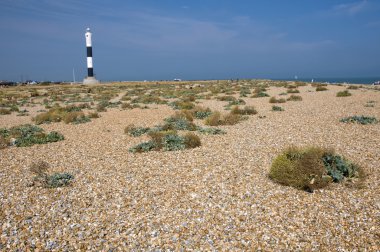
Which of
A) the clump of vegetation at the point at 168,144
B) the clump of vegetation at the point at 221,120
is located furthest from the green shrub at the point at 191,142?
the clump of vegetation at the point at 221,120

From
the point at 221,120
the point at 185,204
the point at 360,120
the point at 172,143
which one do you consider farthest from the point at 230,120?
the point at 185,204

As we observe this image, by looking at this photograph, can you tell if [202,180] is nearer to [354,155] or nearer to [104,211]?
[104,211]

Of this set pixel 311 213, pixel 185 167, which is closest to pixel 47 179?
pixel 185 167

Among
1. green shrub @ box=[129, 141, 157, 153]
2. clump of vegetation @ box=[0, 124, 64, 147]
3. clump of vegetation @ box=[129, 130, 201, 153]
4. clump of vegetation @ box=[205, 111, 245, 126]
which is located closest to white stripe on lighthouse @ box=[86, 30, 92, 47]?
clump of vegetation @ box=[0, 124, 64, 147]

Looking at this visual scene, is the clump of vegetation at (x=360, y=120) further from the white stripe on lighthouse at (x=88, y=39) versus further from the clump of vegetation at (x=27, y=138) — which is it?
the white stripe on lighthouse at (x=88, y=39)

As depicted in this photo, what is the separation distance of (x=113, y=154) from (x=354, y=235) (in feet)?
24.7

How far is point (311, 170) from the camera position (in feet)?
23.5

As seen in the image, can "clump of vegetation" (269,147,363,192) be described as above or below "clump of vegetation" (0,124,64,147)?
above

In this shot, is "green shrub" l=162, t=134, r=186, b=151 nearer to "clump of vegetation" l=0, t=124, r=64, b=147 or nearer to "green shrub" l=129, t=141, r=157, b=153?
"green shrub" l=129, t=141, r=157, b=153

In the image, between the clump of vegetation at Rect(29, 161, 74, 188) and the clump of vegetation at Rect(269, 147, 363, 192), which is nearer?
the clump of vegetation at Rect(269, 147, 363, 192)

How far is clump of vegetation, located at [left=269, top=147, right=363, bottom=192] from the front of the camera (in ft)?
22.7

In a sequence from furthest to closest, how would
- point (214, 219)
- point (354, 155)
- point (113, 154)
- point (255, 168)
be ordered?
point (113, 154) → point (354, 155) → point (255, 168) → point (214, 219)

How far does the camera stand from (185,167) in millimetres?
8609

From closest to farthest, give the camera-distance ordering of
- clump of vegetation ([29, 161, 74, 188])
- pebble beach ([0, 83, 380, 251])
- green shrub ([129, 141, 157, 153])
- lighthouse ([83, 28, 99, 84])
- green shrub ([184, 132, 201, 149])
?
pebble beach ([0, 83, 380, 251])
clump of vegetation ([29, 161, 74, 188])
green shrub ([129, 141, 157, 153])
green shrub ([184, 132, 201, 149])
lighthouse ([83, 28, 99, 84])
